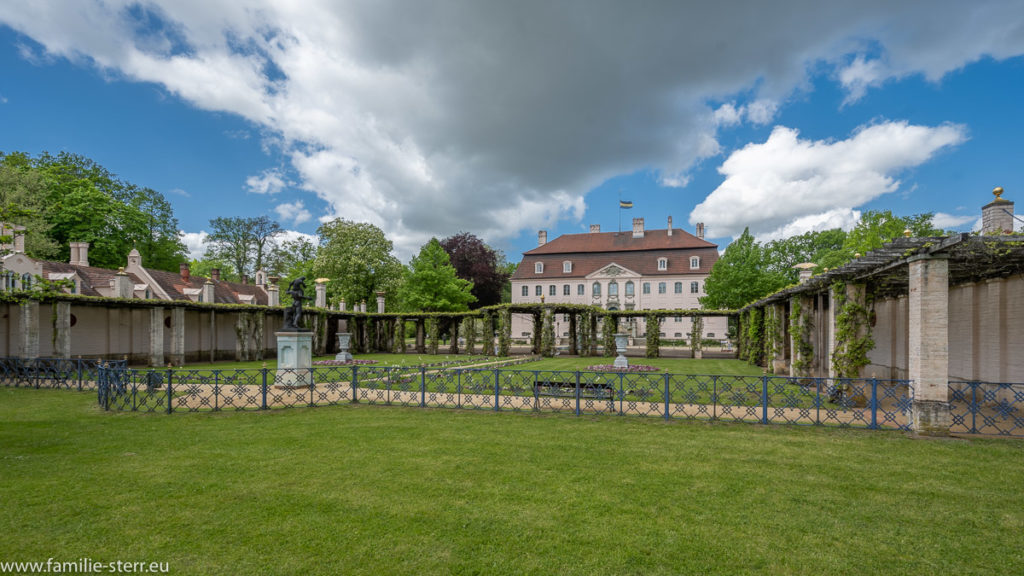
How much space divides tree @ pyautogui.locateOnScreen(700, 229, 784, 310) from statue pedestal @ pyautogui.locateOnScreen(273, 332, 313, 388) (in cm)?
3404

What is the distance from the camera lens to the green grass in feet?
14.6

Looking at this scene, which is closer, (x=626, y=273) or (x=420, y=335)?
(x=420, y=335)

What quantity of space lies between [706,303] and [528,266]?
25.3 metres

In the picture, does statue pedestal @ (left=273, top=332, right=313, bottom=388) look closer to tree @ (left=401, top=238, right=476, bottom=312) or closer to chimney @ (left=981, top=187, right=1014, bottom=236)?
chimney @ (left=981, top=187, right=1014, bottom=236)

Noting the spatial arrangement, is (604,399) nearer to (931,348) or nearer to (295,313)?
(931,348)

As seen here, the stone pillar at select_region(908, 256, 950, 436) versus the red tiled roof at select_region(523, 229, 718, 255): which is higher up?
the red tiled roof at select_region(523, 229, 718, 255)

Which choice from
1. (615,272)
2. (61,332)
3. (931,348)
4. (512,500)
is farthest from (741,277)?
(61,332)

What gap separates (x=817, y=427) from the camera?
9922 millimetres

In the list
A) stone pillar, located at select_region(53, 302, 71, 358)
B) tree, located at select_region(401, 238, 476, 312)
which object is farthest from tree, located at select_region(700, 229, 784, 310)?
stone pillar, located at select_region(53, 302, 71, 358)

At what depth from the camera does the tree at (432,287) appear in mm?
44094

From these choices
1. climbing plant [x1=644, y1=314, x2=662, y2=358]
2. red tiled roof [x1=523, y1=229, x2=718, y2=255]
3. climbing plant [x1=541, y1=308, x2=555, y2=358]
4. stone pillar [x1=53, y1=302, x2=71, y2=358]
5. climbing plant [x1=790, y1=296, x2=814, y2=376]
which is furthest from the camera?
red tiled roof [x1=523, y1=229, x2=718, y2=255]

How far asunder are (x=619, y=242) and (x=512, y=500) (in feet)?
185

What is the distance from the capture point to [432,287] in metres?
44.5

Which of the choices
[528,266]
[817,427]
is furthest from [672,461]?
[528,266]
